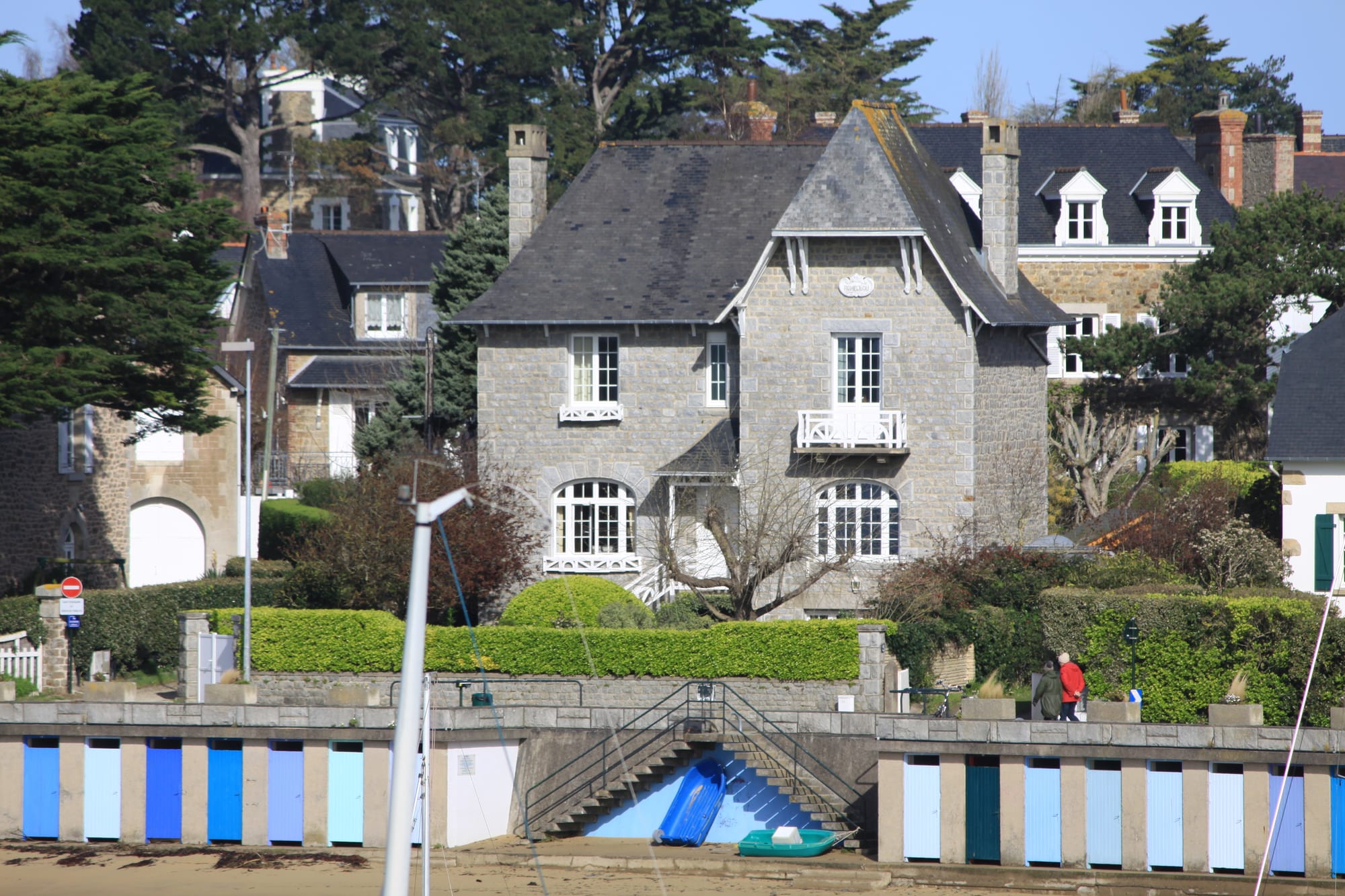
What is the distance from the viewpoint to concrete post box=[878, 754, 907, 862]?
24.7m

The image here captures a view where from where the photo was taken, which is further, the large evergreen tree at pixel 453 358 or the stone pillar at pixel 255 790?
the large evergreen tree at pixel 453 358

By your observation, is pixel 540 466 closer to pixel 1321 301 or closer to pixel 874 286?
pixel 874 286

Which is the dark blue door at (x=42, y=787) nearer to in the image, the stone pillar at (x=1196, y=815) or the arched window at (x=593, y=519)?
the arched window at (x=593, y=519)

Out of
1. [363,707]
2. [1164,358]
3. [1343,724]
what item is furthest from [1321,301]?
[363,707]

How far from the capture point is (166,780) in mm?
26344

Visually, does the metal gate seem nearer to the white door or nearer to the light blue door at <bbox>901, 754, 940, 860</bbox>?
the white door

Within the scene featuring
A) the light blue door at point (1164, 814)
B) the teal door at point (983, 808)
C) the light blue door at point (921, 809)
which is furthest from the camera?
the light blue door at point (921, 809)

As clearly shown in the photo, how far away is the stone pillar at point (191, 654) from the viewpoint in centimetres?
2947

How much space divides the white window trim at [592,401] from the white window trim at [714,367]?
166cm

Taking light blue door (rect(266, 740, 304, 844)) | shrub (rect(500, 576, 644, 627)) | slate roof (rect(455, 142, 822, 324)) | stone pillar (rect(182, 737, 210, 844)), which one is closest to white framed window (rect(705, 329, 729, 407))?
slate roof (rect(455, 142, 822, 324))

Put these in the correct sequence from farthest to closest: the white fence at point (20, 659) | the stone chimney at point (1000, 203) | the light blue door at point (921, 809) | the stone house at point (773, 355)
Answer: the stone chimney at point (1000, 203) → the stone house at point (773, 355) → the white fence at point (20, 659) → the light blue door at point (921, 809)

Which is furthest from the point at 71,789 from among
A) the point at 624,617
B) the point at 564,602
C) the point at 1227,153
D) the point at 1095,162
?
the point at 1227,153

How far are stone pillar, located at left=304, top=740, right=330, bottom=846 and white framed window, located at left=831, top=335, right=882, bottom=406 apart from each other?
471 inches

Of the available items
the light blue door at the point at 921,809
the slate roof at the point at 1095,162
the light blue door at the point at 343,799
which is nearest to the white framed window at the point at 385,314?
the slate roof at the point at 1095,162
